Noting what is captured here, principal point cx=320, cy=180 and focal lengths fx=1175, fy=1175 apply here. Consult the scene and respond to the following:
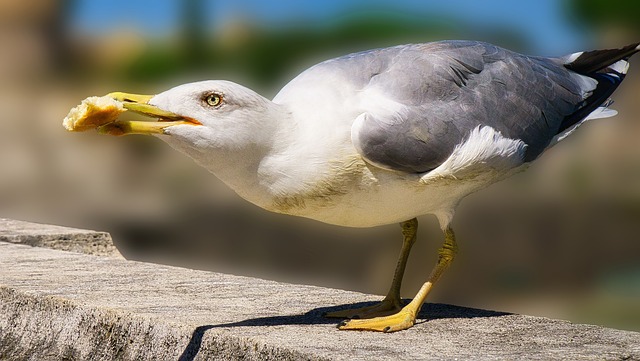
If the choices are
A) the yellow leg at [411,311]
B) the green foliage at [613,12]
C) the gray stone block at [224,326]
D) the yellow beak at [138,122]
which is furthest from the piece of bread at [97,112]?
the green foliage at [613,12]

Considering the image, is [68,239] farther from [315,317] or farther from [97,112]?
[97,112]

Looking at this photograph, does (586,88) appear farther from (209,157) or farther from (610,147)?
(610,147)

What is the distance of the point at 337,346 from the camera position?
3354 millimetres

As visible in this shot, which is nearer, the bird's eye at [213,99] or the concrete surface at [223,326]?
the concrete surface at [223,326]

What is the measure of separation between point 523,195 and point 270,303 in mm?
16180

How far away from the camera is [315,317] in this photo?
3.85 meters

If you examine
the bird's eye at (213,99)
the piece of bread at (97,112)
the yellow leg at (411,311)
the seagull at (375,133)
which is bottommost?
the yellow leg at (411,311)

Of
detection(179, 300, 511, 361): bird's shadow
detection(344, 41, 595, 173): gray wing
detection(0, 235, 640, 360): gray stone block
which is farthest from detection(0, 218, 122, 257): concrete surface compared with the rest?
detection(344, 41, 595, 173): gray wing

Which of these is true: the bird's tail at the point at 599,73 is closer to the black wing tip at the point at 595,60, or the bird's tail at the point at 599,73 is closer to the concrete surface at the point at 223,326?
the black wing tip at the point at 595,60

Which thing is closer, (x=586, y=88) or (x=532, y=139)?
(x=532, y=139)

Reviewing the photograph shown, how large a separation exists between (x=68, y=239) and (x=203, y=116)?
7.30 ft

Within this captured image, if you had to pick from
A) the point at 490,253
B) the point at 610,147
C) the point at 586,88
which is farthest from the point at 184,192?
the point at 586,88

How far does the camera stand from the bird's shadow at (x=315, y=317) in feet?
11.5

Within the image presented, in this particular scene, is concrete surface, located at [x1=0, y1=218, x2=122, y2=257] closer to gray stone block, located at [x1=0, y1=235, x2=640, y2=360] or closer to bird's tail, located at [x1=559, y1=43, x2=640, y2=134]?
gray stone block, located at [x1=0, y1=235, x2=640, y2=360]
